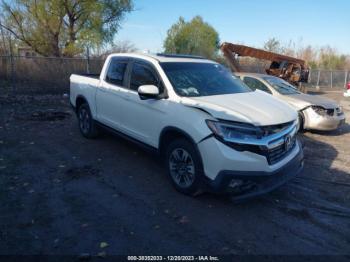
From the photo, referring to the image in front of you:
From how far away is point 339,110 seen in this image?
28.4 ft

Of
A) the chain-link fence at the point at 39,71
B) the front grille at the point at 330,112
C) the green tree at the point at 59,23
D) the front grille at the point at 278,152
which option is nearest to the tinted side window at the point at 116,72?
the front grille at the point at 278,152

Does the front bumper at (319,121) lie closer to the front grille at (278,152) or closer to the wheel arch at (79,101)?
the front grille at (278,152)

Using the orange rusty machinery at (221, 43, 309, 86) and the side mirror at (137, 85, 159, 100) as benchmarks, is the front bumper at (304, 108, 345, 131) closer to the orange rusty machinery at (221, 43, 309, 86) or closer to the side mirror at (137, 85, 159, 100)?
the side mirror at (137, 85, 159, 100)

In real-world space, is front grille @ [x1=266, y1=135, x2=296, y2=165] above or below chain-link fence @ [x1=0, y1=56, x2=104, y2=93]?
below

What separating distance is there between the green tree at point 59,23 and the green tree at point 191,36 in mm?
17874

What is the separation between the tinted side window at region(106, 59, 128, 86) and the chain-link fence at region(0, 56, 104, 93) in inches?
380

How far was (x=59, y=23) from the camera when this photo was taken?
22.5 metres

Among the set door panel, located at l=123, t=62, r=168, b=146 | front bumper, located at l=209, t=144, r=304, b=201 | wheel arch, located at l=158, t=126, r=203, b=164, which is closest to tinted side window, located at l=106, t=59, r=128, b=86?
door panel, located at l=123, t=62, r=168, b=146

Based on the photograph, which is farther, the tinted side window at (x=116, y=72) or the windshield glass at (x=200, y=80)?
the tinted side window at (x=116, y=72)

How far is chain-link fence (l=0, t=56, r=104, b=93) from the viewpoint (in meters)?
14.8

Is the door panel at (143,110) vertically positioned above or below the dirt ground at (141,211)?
above

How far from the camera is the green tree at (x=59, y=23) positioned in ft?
71.3

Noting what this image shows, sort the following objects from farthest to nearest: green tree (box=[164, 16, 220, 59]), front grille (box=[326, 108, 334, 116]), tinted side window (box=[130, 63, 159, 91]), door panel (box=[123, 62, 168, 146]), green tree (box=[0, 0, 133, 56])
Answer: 1. green tree (box=[164, 16, 220, 59])
2. green tree (box=[0, 0, 133, 56])
3. front grille (box=[326, 108, 334, 116])
4. tinted side window (box=[130, 63, 159, 91])
5. door panel (box=[123, 62, 168, 146])

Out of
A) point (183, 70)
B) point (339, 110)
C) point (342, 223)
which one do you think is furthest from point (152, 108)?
point (339, 110)
